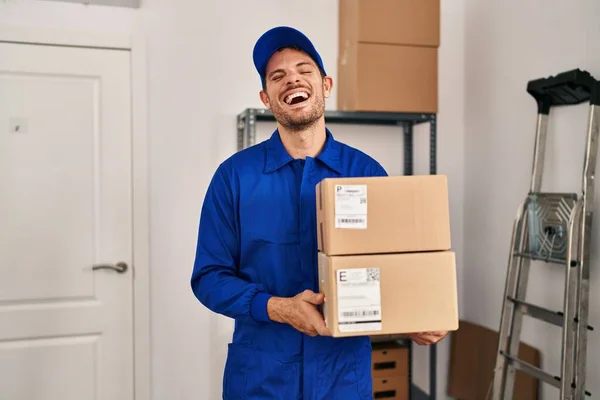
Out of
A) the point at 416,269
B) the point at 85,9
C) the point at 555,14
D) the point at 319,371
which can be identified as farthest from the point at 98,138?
the point at 555,14

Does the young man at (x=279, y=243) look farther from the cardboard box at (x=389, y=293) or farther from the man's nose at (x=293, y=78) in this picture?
the cardboard box at (x=389, y=293)

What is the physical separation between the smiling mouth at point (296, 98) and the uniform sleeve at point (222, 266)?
255mm

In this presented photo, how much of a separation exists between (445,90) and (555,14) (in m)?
0.77

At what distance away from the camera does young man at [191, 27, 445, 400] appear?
1.32m

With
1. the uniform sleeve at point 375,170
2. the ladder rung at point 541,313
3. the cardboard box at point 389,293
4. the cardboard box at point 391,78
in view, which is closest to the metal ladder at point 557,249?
the ladder rung at point 541,313

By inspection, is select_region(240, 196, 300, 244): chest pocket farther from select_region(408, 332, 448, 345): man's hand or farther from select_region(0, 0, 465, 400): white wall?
select_region(0, 0, 465, 400): white wall

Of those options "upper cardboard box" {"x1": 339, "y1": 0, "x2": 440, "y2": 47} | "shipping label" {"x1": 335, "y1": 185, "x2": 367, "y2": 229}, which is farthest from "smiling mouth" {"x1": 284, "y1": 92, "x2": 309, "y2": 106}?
"upper cardboard box" {"x1": 339, "y1": 0, "x2": 440, "y2": 47}

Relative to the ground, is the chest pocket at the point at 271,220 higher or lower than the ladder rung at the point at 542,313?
higher

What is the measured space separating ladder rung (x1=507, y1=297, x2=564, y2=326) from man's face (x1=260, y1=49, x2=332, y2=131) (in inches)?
47.8

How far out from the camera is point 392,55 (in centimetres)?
246

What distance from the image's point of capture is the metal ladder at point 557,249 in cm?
185

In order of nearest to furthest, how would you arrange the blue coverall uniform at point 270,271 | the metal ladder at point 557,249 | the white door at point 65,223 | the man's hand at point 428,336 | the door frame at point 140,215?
the man's hand at point 428,336 < the blue coverall uniform at point 270,271 < the metal ladder at point 557,249 < the white door at point 65,223 < the door frame at point 140,215

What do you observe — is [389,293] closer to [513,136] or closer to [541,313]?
[541,313]

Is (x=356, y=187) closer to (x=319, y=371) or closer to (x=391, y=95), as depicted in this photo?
(x=319, y=371)
